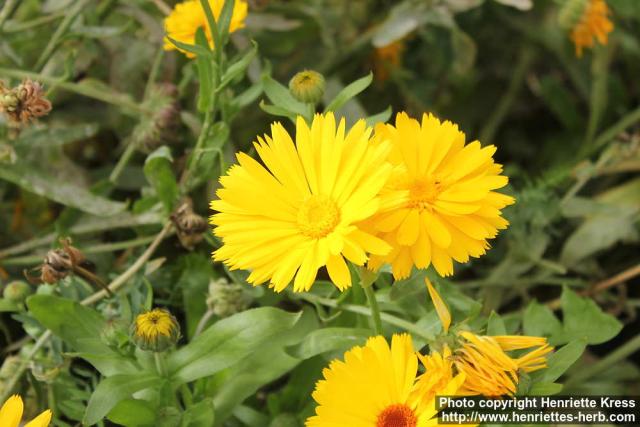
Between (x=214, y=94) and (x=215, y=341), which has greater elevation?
(x=214, y=94)

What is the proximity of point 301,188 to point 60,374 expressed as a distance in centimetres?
38

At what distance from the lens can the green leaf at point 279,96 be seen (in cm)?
96

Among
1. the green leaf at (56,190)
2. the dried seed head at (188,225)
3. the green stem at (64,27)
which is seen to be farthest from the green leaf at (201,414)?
the green stem at (64,27)

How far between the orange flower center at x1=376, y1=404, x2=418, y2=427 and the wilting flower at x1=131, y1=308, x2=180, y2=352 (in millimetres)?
219

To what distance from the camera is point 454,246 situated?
0.80 m

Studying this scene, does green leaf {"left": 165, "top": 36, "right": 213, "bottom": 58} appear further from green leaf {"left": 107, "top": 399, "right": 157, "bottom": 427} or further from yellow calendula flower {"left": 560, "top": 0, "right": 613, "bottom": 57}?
yellow calendula flower {"left": 560, "top": 0, "right": 613, "bottom": 57}

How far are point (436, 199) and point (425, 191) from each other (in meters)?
0.01

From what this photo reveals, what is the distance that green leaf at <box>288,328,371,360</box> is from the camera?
906 mm

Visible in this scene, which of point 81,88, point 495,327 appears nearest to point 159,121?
point 81,88

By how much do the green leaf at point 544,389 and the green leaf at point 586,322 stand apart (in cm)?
15

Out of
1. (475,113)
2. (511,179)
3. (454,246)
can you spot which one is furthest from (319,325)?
(475,113)

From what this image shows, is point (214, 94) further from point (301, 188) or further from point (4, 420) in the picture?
point (4, 420)

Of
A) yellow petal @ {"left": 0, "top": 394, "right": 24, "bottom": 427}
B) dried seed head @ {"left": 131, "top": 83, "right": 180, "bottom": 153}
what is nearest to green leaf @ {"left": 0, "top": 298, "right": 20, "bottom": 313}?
yellow petal @ {"left": 0, "top": 394, "right": 24, "bottom": 427}

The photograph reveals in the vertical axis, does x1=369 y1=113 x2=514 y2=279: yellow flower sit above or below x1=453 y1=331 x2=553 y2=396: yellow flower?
above
